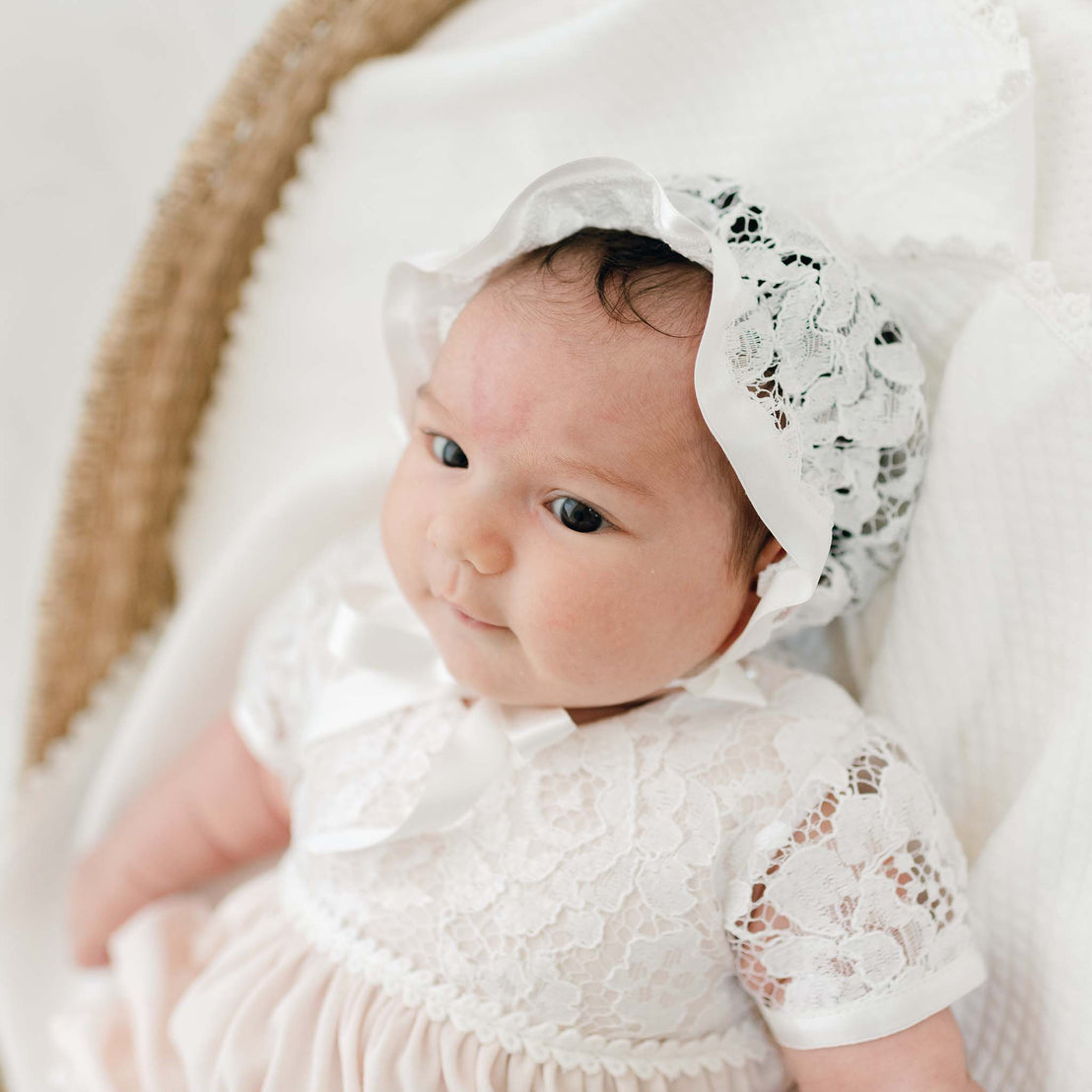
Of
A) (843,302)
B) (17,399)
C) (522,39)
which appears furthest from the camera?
(17,399)

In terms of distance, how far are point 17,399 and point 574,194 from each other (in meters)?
1.18

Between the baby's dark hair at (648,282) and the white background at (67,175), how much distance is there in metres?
1.07

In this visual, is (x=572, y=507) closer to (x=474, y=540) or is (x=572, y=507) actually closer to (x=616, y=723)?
(x=474, y=540)

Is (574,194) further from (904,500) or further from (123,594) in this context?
(123,594)

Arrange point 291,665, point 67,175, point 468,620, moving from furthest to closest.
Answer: point 67,175, point 291,665, point 468,620

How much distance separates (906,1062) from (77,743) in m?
1.05

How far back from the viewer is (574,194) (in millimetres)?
836

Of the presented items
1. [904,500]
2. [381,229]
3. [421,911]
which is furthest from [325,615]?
[904,500]

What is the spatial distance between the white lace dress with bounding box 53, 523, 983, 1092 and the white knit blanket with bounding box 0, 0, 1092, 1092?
97 mm

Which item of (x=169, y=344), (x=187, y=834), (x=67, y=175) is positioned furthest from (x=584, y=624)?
(x=67, y=175)

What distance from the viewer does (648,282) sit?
79 cm

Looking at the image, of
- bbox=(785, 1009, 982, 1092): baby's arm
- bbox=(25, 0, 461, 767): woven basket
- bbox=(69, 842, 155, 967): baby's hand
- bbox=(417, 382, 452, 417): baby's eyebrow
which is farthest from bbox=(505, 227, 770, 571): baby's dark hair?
bbox=(69, 842, 155, 967): baby's hand

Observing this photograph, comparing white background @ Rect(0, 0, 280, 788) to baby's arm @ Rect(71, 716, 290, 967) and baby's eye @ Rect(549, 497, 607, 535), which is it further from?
baby's eye @ Rect(549, 497, 607, 535)

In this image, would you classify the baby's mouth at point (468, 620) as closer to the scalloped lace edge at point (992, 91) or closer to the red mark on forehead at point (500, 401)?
the red mark on forehead at point (500, 401)
